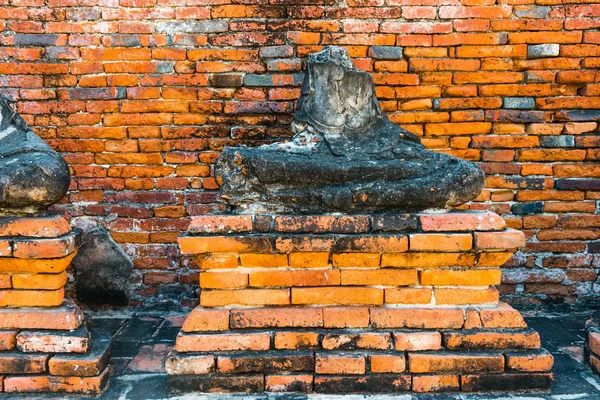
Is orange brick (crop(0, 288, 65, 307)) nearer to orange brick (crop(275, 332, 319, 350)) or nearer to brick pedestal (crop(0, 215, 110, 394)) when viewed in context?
brick pedestal (crop(0, 215, 110, 394))

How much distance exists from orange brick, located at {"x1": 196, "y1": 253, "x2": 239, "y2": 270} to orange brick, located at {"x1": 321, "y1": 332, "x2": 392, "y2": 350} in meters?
0.57

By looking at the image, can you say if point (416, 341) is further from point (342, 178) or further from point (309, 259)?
point (342, 178)

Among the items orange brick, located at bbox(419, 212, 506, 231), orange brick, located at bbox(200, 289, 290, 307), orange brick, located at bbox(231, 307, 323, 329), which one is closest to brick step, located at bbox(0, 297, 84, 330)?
orange brick, located at bbox(200, 289, 290, 307)

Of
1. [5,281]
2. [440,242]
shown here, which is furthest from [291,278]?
[5,281]

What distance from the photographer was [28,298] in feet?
7.06

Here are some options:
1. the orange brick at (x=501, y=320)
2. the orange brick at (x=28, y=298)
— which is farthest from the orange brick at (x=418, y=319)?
the orange brick at (x=28, y=298)

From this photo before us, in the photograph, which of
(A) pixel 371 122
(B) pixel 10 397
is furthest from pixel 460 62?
(B) pixel 10 397

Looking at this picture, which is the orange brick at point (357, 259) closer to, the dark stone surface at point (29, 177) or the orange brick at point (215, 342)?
the orange brick at point (215, 342)

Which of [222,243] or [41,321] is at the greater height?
[222,243]

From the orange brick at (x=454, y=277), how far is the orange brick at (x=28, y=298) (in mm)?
1863

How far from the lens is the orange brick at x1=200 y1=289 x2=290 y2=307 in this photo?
2127 millimetres

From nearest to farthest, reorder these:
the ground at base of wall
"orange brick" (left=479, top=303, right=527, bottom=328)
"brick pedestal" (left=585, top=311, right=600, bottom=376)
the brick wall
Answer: the ground at base of wall, "orange brick" (left=479, top=303, right=527, bottom=328), "brick pedestal" (left=585, top=311, right=600, bottom=376), the brick wall

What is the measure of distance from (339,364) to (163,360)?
1.01 meters

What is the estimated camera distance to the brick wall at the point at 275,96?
3264 mm
